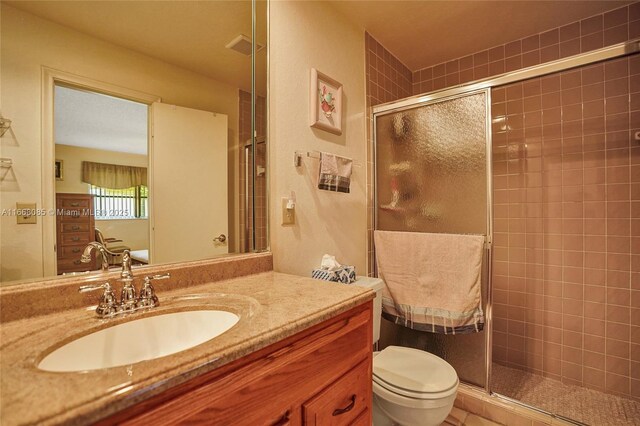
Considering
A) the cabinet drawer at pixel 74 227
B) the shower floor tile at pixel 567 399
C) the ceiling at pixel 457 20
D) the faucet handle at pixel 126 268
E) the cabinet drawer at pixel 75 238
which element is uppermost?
the ceiling at pixel 457 20

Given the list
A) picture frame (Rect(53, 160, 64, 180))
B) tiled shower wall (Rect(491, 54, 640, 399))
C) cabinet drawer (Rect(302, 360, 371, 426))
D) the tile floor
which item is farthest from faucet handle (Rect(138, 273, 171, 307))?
tiled shower wall (Rect(491, 54, 640, 399))

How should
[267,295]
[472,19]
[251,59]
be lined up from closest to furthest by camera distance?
[267,295] < [251,59] < [472,19]

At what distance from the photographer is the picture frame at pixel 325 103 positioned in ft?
5.15

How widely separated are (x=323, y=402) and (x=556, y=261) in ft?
6.67

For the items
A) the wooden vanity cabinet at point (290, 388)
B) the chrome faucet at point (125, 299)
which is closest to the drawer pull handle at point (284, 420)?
the wooden vanity cabinet at point (290, 388)

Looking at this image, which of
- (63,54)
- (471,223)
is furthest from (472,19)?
(63,54)

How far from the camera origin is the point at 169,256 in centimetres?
106

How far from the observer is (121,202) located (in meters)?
0.96

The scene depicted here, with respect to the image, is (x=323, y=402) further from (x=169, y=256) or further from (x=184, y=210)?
(x=184, y=210)

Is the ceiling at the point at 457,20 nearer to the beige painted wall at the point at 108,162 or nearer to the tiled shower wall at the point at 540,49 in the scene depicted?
the tiled shower wall at the point at 540,49

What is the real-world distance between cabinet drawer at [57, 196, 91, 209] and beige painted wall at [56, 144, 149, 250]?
23 mm

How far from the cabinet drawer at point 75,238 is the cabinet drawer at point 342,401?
785 mm

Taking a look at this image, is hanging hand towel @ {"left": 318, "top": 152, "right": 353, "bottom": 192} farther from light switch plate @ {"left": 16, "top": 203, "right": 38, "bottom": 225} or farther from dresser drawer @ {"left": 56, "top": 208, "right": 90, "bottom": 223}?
light switch plate @ {"left": 16, "top": 203, "right": 38, "bottom": 225}

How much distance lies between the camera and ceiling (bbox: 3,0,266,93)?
2.90 ft
